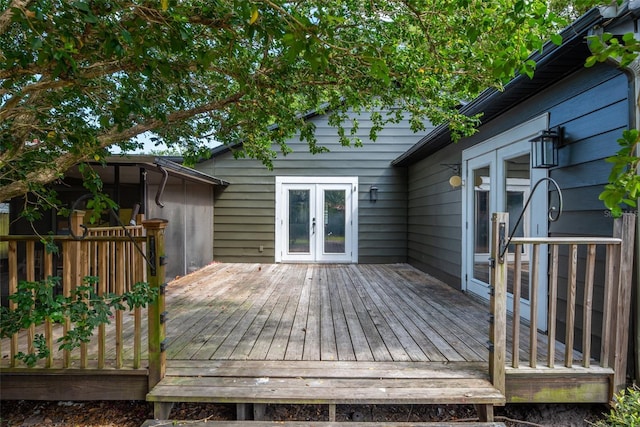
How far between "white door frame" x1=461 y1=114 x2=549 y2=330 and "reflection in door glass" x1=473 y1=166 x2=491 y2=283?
0.07 m

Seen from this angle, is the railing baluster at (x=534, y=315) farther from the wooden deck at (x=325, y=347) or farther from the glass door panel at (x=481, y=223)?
the glass door panel at (x=481, y=223)

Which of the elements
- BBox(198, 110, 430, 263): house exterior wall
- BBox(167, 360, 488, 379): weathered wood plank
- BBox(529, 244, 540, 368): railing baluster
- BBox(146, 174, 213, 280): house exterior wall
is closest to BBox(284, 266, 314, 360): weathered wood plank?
BBox(167, 360, 488, 379): weathered wood plank

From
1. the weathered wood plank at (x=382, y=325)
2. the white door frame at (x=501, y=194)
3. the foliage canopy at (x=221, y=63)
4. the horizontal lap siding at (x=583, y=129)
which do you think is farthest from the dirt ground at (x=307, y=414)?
the foliage canopy at (x=221, y=63)

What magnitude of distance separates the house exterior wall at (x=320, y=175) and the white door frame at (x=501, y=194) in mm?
2675

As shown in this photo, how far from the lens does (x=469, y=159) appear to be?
4.62 m

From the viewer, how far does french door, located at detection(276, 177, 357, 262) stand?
7418mm

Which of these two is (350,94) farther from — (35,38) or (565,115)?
(35,38)

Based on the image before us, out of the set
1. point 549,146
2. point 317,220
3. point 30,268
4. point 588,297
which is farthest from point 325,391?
point 317,220

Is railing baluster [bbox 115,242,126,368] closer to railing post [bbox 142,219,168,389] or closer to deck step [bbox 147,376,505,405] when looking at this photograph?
railing post [bbox 142,219,168,389]

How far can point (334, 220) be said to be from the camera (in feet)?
24.4

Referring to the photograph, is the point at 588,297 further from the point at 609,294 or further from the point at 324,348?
the point at 324,348

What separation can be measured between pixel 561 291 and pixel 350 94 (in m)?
2.61

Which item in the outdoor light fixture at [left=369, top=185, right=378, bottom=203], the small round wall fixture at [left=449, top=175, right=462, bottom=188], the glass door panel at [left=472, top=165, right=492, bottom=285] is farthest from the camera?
the outdoor light fixture at [left=369, top=185, right=378, bottom=203]

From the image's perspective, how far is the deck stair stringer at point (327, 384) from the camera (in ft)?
6.60
